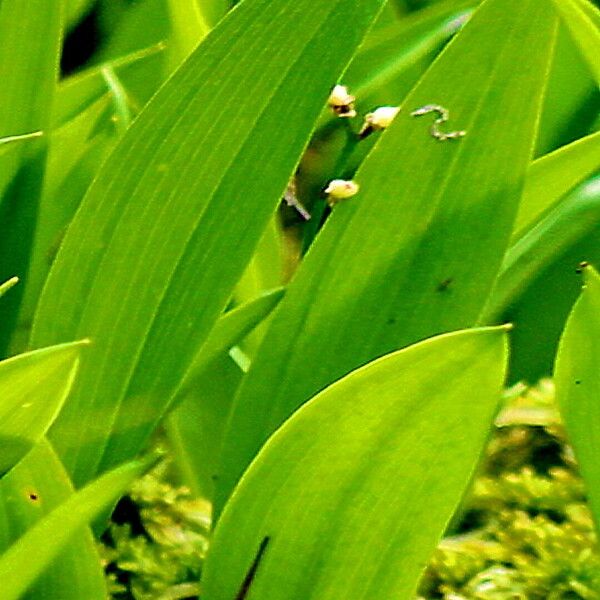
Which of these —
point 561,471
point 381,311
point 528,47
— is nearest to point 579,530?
point 561,471

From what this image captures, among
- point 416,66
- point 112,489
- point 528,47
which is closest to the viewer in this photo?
point 112,489

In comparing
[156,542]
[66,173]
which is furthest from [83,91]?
[156,542]

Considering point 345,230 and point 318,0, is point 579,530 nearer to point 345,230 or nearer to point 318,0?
point 345,230

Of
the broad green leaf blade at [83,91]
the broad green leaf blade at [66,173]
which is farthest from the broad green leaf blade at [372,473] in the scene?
the broad green leaf blade at [83,91]

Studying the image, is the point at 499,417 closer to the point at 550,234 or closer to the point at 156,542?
the point at 550,234

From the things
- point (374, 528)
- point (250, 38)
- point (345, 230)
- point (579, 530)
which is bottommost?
point (579, 530)

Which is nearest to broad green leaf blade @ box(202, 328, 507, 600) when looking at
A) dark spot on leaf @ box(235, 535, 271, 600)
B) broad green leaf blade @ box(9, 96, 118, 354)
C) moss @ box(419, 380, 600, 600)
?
dark spot on leaf @ box(235, 535, 271, 600)

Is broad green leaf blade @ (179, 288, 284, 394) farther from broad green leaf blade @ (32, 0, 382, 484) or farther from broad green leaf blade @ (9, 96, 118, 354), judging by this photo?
broad green leaf blade @ (9, 96, 118, 354)
